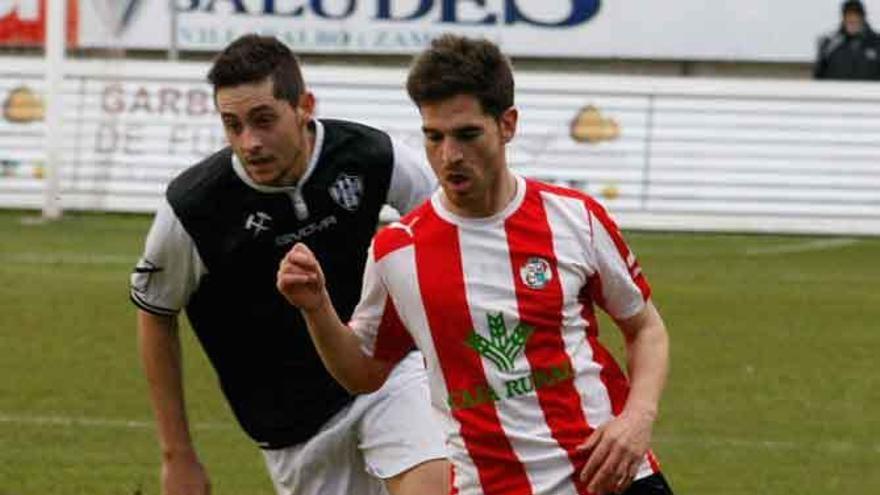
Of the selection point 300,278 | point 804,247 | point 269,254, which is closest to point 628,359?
point 300,278

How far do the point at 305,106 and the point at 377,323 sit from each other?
1095 mm

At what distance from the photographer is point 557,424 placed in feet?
18.4

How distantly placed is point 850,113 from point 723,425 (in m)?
9.75

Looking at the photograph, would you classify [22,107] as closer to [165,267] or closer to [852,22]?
[852,22]

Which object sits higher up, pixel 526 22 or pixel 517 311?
pixel 517 311

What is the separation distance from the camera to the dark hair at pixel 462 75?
5.55 metres

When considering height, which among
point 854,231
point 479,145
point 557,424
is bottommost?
Answer: point 854,231

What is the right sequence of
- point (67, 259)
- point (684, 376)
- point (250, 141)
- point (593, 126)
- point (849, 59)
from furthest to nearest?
point (849, 59) → point (593, 126) → point (67, 259) → point (684, 376) → point (250, 141)

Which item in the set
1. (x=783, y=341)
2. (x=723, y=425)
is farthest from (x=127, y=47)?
(x=723, y=425)

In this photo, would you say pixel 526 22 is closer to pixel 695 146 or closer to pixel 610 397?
pixel 695 146

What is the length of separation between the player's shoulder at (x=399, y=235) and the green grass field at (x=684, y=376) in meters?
4.48

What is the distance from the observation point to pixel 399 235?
5746 mm

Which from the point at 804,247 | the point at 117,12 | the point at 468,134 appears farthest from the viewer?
the point at 117,12

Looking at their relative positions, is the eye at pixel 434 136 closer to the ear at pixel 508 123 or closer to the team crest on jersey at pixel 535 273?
the ear at pixel 508 123
